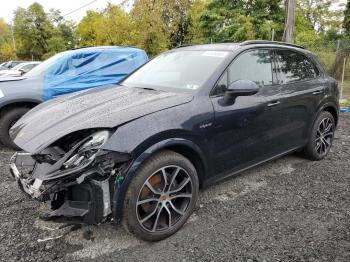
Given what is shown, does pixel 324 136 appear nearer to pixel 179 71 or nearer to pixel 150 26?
pixel 179 71

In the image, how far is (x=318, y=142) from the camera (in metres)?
4.66

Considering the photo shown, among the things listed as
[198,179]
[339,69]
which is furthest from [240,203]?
[339,69]

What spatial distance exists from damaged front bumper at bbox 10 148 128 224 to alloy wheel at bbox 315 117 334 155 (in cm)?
333

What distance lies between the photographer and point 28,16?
39.2 metres

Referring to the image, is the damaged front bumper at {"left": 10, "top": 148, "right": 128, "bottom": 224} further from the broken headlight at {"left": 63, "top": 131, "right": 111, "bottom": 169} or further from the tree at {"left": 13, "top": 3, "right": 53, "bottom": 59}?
the tree at {"left": 13, "top": 3, "right": 53, "bottom": 59}

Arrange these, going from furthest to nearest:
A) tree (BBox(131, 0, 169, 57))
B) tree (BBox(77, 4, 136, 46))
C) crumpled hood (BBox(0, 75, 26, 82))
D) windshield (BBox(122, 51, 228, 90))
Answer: tree (BBox(77, 4, 136, 46)) → tree (BBox(131, 0, 169, 57)) → crumpled hood (BBox(0, 75, 26, 82)) → windshield (BBox(122, 51, 228, 90))

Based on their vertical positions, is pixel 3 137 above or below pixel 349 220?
above

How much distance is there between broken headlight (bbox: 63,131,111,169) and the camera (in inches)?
91.5

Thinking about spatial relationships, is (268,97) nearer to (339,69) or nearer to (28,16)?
(339,69)

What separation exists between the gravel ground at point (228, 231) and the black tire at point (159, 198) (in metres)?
0.11

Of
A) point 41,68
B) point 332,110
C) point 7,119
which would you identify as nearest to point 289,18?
point 332,110

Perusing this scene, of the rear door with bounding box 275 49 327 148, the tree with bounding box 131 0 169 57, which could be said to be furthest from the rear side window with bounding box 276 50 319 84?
the tree with bounding box 131 0 169 57

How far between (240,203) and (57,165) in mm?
2030

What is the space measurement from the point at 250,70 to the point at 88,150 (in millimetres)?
2062
